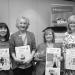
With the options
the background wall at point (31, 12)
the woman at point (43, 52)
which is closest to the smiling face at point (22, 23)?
the woman at point (43, 52)

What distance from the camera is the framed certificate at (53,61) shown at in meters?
1.93

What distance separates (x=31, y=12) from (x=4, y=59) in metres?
1.64

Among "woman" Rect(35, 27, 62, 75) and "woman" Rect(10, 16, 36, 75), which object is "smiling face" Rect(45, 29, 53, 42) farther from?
"woman" Rect(10, 16, 36, 75)

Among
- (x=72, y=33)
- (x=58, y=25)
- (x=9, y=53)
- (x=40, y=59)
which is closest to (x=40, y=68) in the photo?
(x=40, y=59)

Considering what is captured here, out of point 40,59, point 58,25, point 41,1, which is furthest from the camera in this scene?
point 41,1

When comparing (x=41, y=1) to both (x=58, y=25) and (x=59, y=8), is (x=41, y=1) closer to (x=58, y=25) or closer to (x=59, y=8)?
(x=59, y=8)

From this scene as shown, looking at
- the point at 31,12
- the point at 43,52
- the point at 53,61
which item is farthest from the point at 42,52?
the point at 31,12

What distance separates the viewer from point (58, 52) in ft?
6.32

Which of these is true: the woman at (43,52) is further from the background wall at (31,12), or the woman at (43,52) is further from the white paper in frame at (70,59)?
the background wall at (31,12)

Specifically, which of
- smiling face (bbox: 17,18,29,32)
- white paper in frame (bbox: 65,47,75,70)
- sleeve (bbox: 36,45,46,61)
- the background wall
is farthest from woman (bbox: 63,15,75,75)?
the background wall

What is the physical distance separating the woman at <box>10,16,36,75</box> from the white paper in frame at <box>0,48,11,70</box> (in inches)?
2.6

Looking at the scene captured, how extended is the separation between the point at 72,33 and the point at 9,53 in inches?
32.4

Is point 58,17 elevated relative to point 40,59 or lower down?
elevated

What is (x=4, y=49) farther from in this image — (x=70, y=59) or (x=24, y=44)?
(x=70, y=59)
